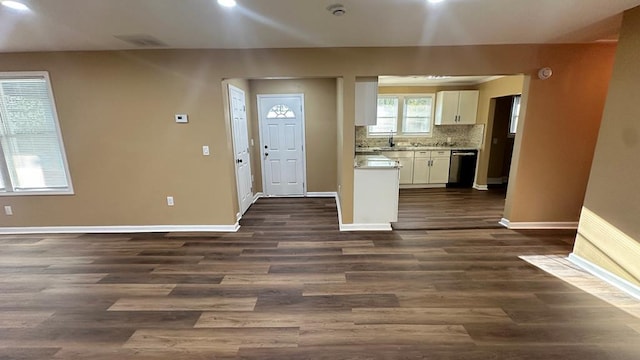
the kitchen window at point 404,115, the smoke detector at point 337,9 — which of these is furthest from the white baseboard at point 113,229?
the kitchen window at point 404,115

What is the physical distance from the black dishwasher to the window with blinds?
7.09 meters

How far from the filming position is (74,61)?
3.34 m

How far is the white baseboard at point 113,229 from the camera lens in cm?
381

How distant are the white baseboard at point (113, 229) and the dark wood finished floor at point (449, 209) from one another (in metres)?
2.72

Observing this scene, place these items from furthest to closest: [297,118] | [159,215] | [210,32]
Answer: [297,118] → [159,215] → [210,32]

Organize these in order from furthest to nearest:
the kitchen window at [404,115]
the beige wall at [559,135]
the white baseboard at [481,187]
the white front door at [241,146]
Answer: the kitchen window at [404,115], the white baseboard at [481,187], the white front door at [241,146], the beige wall at [559,135]

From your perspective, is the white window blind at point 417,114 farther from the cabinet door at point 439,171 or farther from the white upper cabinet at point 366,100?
the white upper cabinet at point 366,100

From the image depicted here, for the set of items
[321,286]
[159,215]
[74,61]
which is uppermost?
[74,61]

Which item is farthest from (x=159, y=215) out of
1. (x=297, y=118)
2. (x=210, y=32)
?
(x=297, y=118)

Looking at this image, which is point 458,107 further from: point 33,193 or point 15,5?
point 33,193

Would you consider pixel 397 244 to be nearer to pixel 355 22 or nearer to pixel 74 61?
pixel 355 22

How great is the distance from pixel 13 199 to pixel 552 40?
7.37 metres

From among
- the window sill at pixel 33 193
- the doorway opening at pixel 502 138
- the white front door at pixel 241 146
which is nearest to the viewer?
the window sill at pixel 33 193

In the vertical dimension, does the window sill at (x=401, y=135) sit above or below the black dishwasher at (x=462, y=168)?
above
